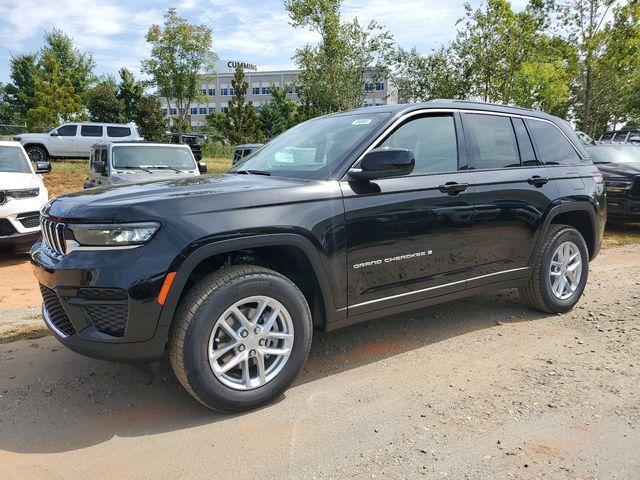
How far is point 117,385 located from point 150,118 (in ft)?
122

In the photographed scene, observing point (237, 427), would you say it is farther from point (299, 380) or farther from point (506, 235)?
point (506, 235)

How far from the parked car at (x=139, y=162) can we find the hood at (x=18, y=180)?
53.4 inches

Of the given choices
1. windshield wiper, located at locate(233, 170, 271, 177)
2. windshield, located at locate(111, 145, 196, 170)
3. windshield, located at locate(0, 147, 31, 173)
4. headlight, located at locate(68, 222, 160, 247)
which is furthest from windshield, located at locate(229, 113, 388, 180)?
windshield, located at locate(111, 145, 196, 170)

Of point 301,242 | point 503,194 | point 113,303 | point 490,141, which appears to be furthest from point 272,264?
point 490,141

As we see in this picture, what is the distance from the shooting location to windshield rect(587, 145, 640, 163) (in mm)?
10341

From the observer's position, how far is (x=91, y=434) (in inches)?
113

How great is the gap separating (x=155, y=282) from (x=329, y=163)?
1.44 meters

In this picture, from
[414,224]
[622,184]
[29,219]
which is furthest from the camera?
[622,184]

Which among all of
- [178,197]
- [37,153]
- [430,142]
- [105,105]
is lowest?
[37,153]

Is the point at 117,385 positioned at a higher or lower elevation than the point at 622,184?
lower

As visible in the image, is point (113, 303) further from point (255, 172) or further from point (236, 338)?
point (255, 172)

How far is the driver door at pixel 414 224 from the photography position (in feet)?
11.2

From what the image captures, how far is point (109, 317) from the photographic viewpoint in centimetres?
275

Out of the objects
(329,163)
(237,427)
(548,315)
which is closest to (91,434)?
(237,427)
